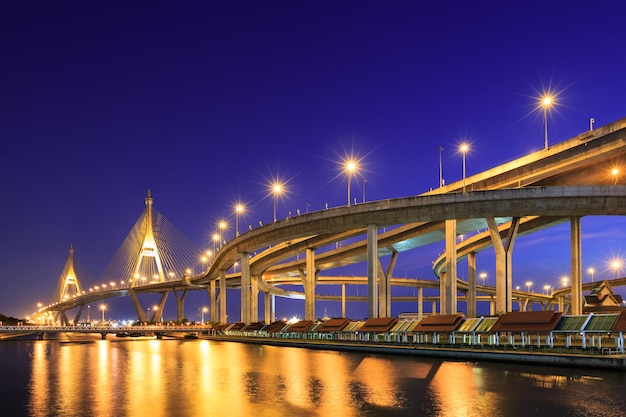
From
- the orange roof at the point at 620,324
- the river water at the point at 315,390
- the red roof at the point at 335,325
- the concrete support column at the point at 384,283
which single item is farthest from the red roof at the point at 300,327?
the orange roof at the point at 620,324

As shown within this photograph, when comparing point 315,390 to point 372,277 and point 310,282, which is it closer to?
point 372,277

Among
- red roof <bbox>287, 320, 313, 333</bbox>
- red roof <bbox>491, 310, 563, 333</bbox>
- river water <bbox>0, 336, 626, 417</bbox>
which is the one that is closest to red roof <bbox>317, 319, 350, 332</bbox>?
red roof <bbox>287, 320, 313, 333</bbox>

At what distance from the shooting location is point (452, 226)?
6034 centimetres

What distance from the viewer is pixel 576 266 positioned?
54469 mm

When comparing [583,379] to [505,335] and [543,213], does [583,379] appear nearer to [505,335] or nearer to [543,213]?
[505,335]

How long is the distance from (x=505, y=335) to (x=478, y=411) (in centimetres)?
2804

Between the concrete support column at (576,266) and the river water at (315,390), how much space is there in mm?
27349

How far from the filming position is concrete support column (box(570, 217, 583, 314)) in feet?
178

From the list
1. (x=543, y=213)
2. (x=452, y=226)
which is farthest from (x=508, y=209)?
(x=452, y=226)

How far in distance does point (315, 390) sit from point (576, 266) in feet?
135

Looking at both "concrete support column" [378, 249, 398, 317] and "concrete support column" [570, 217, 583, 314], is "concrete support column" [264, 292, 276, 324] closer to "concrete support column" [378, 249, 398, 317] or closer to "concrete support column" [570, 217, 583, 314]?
"concrete support column" [378, 249, 398, 317]

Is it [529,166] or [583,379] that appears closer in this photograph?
[583,379]

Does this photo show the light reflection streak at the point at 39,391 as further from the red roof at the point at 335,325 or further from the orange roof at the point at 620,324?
the red roof at the point at 335,325

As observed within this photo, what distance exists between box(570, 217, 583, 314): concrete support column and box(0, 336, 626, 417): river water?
27349 mm
